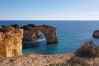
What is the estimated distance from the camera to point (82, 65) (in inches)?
461

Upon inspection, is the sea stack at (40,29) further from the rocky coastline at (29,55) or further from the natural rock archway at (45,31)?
the rocky coastline at (29,55)

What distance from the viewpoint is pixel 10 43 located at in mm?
24141

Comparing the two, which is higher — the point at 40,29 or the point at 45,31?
the point at 40,29

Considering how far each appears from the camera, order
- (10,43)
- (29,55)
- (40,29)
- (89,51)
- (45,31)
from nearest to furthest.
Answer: (89,51), (29,55), (10,43), (40,29), (45,31)

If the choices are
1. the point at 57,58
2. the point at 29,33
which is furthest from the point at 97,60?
the point at 29,33

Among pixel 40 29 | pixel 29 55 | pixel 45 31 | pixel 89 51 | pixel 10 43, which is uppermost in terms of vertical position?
pixel 89 51

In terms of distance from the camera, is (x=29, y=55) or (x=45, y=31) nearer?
(x=29, y=55)

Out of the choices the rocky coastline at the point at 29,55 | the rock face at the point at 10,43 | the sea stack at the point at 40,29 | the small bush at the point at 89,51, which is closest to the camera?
the rocky coastline at the point at 29,55

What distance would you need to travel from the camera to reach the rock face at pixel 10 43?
2233cm

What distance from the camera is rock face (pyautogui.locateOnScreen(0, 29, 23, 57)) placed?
22.3 meters

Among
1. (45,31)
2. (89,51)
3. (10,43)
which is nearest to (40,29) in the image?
(45,31)

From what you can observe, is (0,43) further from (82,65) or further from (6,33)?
(82,65)

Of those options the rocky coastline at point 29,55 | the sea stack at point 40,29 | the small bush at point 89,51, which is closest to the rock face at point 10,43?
the rocky coastline at point 29,55

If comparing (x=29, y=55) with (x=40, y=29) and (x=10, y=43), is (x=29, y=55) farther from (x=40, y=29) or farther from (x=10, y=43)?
(x=40, y=29)
